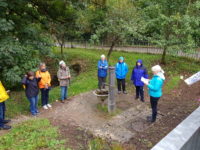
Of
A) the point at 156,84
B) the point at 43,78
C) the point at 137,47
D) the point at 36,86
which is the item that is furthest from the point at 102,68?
the point at 137,47

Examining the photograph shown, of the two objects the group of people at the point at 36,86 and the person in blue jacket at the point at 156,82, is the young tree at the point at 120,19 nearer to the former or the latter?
the group of people at the point at 36,86

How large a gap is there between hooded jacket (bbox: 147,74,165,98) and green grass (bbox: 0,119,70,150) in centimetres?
254

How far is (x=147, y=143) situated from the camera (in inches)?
159

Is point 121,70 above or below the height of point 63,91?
above

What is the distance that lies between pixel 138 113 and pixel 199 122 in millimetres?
4637

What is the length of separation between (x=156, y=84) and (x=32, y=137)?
10.6ft

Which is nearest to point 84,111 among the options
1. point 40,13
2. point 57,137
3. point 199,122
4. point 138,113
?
point 138,113

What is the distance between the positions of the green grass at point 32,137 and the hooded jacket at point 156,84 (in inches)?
99.9

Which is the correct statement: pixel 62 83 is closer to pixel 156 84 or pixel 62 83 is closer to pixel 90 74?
pixel 156 84

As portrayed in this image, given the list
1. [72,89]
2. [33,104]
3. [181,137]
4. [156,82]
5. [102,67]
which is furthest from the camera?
[72,89]

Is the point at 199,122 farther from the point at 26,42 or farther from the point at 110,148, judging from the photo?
the point at 26,42

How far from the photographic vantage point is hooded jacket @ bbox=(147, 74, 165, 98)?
5.34 meters

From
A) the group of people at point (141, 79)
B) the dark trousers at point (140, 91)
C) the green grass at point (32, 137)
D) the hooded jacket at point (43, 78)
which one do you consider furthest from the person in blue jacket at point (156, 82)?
the hooded jacket at point (43, 78)

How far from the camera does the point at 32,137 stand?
16.1 ft
